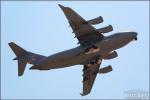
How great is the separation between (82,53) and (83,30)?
8.31 feet

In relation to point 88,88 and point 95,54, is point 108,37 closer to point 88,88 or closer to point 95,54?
point 95,54

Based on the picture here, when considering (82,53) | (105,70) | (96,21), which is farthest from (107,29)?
(105,70)

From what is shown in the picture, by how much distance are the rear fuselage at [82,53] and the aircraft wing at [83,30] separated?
916 millimetres

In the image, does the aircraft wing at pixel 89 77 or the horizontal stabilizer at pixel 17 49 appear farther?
the aircraft wing at pixel 89 77

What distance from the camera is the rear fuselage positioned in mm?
55100

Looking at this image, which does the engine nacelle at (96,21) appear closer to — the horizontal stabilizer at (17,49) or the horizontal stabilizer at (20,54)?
the horizontal stabilizer at (20,54)

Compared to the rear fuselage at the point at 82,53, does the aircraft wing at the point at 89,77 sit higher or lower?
lower

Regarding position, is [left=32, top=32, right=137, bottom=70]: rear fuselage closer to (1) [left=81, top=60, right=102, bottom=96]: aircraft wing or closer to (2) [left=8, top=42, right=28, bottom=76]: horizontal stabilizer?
(2) [left=8, top=42, right=28, bottom=76]: horizontal stabilizer

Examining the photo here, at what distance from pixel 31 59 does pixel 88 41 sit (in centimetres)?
821

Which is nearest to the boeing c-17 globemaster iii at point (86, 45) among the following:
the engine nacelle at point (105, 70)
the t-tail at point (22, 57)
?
the t-tail at point (22, 57)

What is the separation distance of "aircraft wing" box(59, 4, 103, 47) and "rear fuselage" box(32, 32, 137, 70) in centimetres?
92

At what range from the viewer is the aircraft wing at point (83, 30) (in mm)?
55128

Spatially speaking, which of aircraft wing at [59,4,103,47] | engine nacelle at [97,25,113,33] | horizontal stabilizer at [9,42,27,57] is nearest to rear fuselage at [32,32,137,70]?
aircraft wing at [59,4,103,47]

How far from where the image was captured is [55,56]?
55.9 metres
